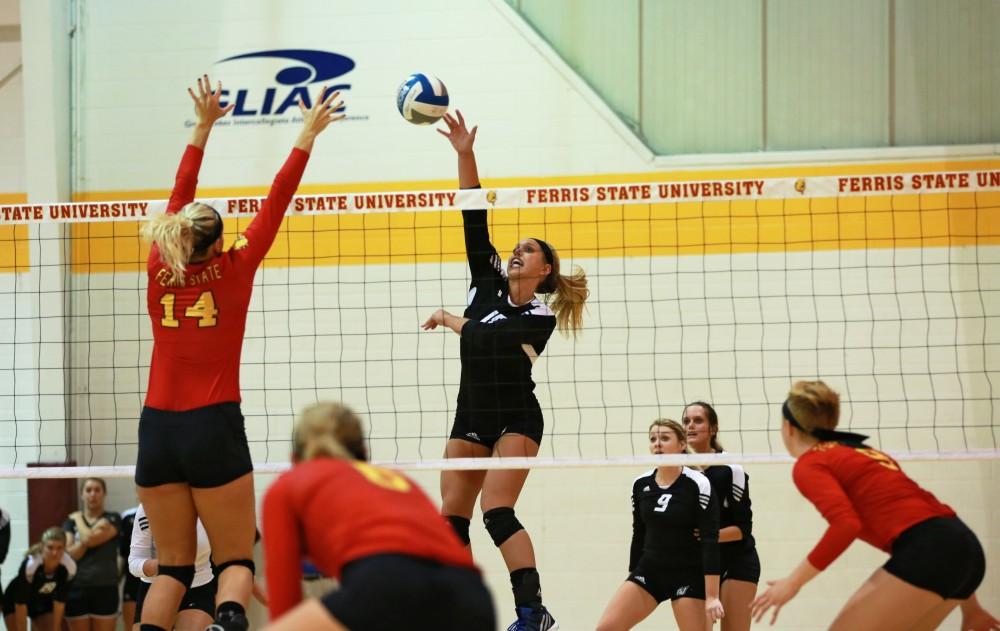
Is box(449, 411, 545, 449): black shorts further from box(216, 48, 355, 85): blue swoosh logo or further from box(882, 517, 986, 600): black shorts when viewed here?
box(216, 48, 355, 85): blue swoosh logo

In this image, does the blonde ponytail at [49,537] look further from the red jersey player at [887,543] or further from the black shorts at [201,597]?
the red jersey player at [887,543]

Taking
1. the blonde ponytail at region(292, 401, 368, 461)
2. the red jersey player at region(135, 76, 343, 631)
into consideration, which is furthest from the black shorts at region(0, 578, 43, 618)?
the blonde ponytail at region(292, 401, 368, 461)

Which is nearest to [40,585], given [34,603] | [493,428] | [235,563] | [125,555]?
[34,603]

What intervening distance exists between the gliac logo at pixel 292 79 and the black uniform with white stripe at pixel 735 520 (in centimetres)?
578

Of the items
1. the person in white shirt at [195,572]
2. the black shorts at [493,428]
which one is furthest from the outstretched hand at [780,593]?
the person in white shirt at [195,572]

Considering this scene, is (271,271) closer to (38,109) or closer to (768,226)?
(38,109)

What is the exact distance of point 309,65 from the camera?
1183 centimetres

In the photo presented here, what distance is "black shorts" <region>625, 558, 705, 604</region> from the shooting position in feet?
25.9

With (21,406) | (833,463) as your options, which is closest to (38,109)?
(21,406)

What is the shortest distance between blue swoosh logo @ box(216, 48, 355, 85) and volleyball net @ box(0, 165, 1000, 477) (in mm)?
1501

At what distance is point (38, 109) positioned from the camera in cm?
1177

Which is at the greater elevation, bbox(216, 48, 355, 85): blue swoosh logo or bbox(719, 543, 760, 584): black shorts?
bbox(216, 48, 355, 85): blue swoosh logo

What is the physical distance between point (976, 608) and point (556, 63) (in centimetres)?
721

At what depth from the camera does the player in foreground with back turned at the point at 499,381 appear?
22.8ft
